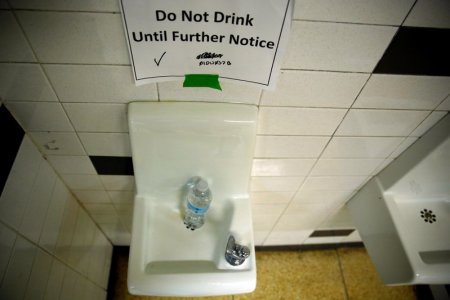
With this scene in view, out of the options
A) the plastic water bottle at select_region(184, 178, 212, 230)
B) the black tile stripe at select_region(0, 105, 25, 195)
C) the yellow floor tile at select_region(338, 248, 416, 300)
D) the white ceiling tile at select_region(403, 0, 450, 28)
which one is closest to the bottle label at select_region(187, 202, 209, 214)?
the plastic water bottle at select_region(184, 178, 212, 230)

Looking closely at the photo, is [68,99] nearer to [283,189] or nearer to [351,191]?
[283,189]

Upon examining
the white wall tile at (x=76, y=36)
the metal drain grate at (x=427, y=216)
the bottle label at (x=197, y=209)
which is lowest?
the metal drain grate at (x=427, y=216)

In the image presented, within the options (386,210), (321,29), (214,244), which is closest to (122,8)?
(321,29)

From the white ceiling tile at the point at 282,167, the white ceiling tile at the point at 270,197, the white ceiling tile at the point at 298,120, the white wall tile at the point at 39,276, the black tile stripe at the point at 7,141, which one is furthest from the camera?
the white ceiling tile at the point at 270,197

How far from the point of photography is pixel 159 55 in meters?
0.80

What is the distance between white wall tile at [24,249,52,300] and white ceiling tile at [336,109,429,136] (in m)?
1.52

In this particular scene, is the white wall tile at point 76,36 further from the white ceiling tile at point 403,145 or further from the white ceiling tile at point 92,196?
the white ceiling tile at point 403,145

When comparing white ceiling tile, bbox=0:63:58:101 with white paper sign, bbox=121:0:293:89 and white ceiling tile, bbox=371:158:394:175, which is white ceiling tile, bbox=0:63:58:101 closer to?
white paper sign, bbox=121:0:293:89

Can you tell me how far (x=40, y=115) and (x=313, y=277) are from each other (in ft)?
7.41

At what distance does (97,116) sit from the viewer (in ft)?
3.28

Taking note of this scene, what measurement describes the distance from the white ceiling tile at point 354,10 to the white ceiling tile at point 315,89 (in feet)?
0.61

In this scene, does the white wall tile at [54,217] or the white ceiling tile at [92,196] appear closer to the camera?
the white wall tile at [54,217]

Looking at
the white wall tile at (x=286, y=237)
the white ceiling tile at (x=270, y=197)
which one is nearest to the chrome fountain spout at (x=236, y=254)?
the white ceiling tile at (x=270, y=197)

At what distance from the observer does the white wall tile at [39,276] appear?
114cm
